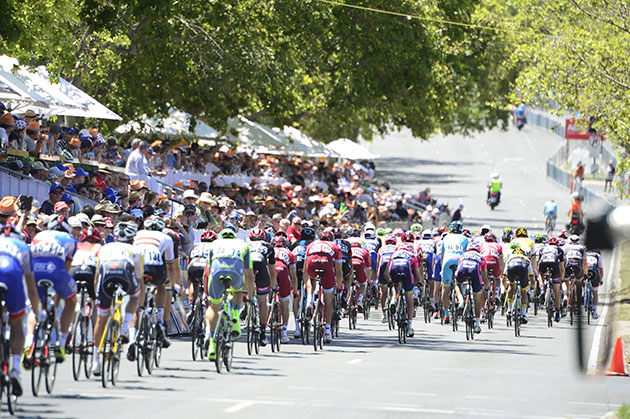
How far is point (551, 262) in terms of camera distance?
980 inches

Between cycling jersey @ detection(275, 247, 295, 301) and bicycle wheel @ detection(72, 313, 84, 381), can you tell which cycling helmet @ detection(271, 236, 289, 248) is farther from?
bicycle wheel @ detection(72, 313, 84, 381)

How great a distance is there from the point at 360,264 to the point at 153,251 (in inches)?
339

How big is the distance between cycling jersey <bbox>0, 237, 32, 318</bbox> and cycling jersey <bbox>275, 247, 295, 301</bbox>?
23.6 ft

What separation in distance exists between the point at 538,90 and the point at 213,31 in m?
9.22

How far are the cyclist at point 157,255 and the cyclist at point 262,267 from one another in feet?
6.65

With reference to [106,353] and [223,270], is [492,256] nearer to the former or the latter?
[223,270]

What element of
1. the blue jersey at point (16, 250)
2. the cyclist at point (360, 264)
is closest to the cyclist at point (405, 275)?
the cyclist at point (360, 264)

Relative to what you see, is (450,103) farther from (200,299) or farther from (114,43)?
(200,299)

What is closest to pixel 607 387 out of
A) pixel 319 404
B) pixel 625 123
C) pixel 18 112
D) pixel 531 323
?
pixel 319 404

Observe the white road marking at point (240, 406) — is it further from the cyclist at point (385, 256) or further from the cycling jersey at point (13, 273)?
the cyclist at point (385, 256)

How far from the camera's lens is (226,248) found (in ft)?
51.5

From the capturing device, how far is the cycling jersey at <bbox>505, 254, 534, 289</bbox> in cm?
2312

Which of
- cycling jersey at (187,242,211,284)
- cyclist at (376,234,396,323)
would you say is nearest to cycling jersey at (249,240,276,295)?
cycling jersey at (187,242,211,284)

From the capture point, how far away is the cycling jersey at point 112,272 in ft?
45.5
